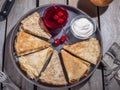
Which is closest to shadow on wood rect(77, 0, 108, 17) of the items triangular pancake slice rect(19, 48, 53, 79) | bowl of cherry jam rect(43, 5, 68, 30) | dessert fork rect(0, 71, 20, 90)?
bowl of cherry jam rect(43, 5, 68, 30)

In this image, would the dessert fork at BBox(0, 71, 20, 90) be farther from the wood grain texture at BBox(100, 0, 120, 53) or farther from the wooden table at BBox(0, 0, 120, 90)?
the wood grain texture at BBox(100, 0, 120, 53)

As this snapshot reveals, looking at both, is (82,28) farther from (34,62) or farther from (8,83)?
(8,83)

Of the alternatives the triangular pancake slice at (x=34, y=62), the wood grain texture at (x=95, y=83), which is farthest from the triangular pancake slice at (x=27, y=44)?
the wood grain texture at (x=95, y=83)

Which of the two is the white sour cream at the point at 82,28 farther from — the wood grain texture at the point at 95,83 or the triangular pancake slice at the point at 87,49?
the wood grain texture at the point at 95,83

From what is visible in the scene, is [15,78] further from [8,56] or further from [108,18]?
[108,18]

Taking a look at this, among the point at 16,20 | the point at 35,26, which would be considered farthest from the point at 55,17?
the point at 16,20

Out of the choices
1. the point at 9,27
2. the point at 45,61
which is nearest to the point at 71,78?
the point at 45,61
